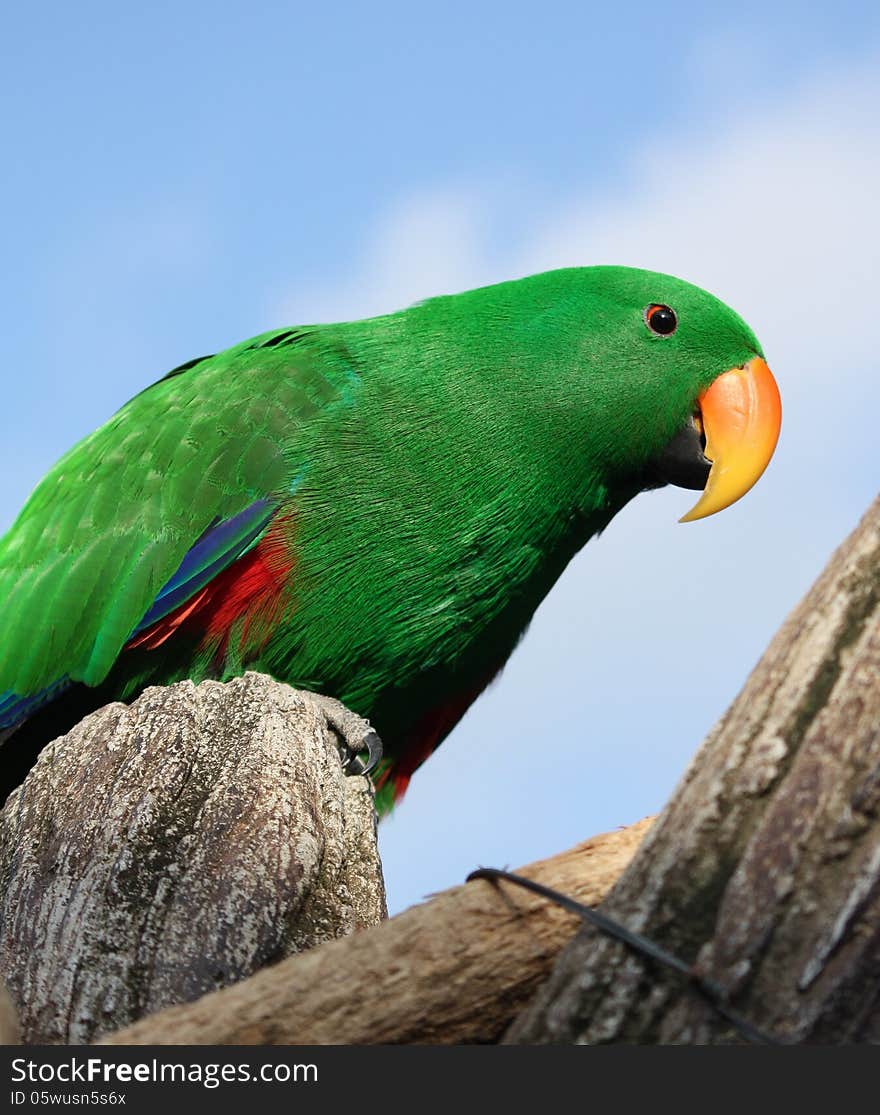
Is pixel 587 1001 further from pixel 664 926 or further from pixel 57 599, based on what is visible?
pixel 57 599

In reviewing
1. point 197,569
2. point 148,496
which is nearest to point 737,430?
point 197,569

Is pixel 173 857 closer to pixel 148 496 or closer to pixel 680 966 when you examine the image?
pixel 680 966

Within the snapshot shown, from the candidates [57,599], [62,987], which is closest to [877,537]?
[62,987]

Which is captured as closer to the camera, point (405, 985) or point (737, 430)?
point (405, 985)

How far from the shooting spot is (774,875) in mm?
1805

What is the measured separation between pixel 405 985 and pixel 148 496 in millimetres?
3064

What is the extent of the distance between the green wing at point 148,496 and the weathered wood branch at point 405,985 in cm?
256

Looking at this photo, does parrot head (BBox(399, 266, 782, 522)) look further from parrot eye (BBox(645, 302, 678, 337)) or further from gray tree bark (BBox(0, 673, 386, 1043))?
gray tree bark (BBox(0, 673, 386, 1043))

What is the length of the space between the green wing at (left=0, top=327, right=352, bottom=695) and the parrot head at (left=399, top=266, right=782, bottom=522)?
677 millimetres

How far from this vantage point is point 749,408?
4836mm

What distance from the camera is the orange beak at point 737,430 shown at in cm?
473

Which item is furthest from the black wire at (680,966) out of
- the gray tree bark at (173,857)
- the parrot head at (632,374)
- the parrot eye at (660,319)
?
the parrot eye at (660,319)

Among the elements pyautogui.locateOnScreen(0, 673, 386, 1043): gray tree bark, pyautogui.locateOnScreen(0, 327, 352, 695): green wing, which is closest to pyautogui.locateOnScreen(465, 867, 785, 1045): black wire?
pyautogui.locateOnScreen(0, 673, 386, 1043): gray tree bark

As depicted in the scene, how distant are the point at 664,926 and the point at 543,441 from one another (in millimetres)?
2973
